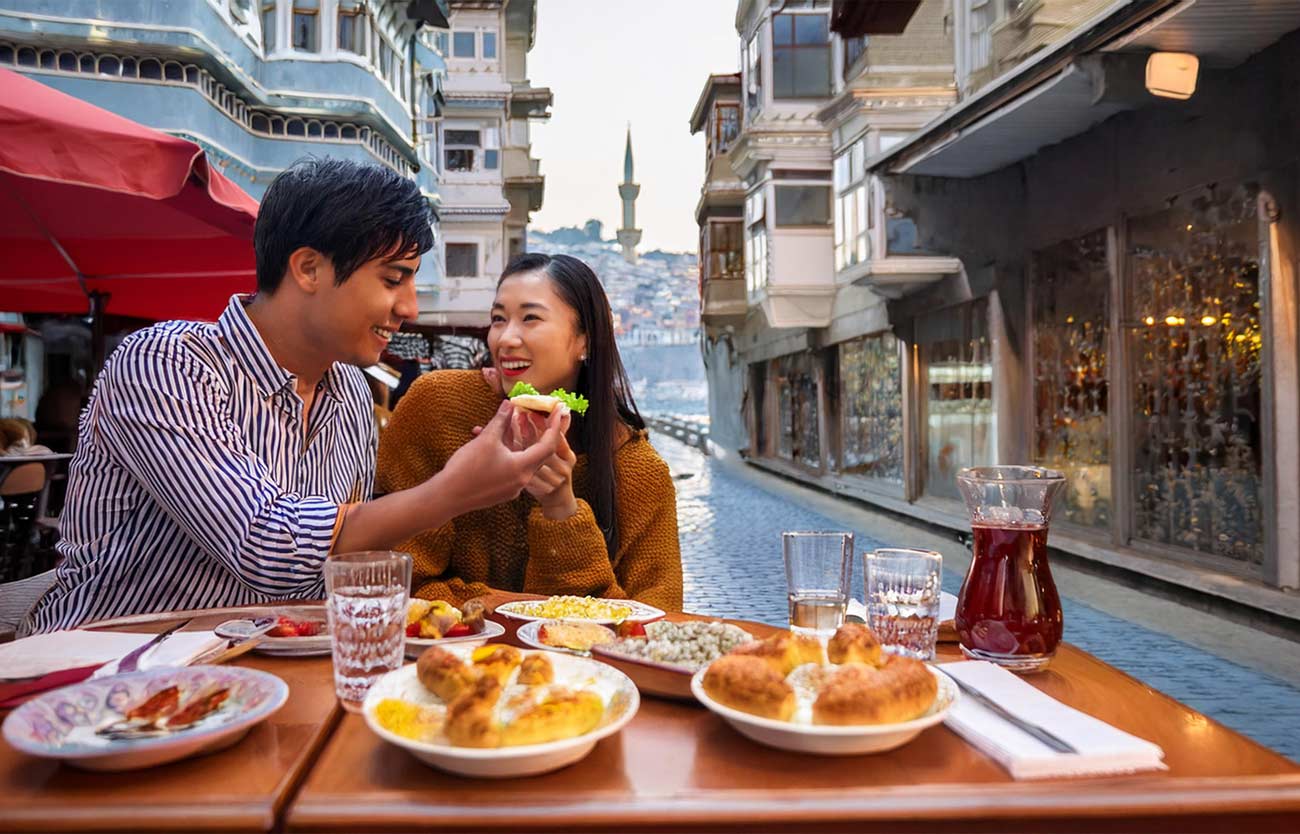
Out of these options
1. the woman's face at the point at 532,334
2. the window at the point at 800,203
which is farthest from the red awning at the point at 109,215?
the window at the point at 800,203

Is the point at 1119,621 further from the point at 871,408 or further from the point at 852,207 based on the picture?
the point at 852,207

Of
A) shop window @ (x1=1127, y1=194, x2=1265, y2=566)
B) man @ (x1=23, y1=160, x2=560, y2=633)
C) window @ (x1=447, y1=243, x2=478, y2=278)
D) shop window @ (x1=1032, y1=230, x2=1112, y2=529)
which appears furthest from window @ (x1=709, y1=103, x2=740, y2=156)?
man @ (x1=23, y1=160, x2=560, y2=633)

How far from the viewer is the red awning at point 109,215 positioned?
3691 mm

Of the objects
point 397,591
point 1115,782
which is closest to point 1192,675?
point 1115,782

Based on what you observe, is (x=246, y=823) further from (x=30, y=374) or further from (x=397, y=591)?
(x=30, y=374)

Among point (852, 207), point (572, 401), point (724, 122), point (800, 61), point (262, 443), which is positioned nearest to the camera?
point (262, 443)

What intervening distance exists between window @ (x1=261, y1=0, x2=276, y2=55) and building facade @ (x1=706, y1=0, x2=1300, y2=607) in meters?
10.6

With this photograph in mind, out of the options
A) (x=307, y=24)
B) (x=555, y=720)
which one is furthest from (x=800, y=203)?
(x=555, y=720)

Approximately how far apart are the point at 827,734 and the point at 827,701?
0.16ft

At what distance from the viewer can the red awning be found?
3691 mm

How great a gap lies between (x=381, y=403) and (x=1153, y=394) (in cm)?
753

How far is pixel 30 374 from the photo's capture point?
58.1ft

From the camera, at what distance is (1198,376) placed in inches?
318

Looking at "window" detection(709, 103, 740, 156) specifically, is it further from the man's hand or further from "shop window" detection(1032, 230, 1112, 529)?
the man's hand
